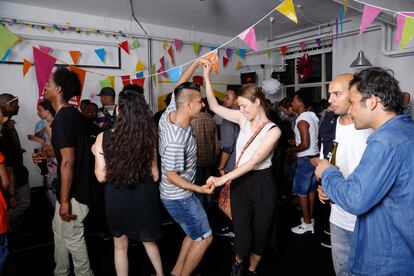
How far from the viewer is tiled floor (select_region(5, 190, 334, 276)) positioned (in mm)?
2562

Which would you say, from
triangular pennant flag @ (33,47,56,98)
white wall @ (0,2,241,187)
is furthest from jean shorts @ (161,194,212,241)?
white wall @ (0,2,241,187)

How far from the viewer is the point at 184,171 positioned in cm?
195

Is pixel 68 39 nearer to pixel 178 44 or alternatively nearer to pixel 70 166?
pixel 178 44

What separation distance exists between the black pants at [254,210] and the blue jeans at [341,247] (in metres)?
0.54

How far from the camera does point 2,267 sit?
1691mm

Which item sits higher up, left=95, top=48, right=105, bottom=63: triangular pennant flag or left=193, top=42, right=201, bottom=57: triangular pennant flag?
left=193, top=42, right=201, bottom=57: triangular pennant flag

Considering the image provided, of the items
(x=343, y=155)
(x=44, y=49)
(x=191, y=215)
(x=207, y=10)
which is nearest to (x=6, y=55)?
(x=44, y=49)

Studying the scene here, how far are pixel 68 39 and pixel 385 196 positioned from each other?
16.3 feet

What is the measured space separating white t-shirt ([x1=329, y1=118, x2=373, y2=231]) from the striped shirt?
0.87 m

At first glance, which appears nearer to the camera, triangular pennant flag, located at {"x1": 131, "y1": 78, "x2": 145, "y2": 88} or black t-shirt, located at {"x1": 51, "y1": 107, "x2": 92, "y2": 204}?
black t-shirt, located at {"x1": 51, "y1": 107, "x2": 92, "y2": 204}

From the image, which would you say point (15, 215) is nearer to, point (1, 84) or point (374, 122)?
point (1, 84)

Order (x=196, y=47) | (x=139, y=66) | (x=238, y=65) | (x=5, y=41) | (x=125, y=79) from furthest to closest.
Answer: (x=238, y=65), (x=196, y=47), (x=139, y=66), (x=125, y=79), (x=5, y=41)

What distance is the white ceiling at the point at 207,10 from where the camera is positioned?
4.50 m

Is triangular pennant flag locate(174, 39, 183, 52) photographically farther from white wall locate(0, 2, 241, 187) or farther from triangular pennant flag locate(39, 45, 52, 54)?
triangular pennant flag locate(39, 45, 52, 54)
